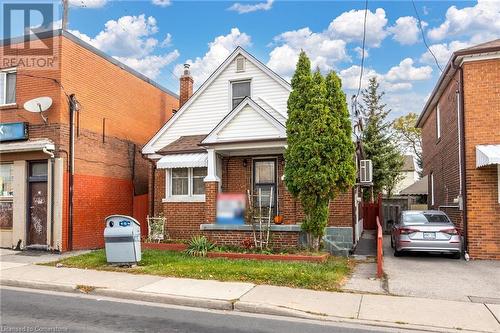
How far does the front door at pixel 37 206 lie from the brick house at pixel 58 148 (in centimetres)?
3

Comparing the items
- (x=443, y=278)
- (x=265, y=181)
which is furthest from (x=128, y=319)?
(x=265, y=181)

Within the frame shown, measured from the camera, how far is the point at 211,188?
13625mm

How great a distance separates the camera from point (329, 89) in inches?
461

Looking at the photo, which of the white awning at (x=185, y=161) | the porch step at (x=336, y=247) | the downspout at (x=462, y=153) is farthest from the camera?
the white awning at (x=185, y=161)

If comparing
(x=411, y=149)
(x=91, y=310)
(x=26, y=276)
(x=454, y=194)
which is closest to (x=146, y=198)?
(x=26, y=276)

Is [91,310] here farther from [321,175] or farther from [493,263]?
[493,263]

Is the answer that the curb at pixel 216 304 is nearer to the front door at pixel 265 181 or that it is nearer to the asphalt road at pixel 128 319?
the asphalt road at pixel 128 319

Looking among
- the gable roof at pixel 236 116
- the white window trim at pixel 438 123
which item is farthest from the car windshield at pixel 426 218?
the white window trim at pixel 438 123

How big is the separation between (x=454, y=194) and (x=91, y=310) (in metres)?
11.9

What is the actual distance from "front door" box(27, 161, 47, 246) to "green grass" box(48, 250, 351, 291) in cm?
288

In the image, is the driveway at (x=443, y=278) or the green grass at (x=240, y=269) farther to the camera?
the green grass at (x=240, y=269)

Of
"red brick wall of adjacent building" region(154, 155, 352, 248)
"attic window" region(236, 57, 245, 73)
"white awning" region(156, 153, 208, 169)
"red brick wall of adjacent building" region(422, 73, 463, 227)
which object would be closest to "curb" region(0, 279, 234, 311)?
"red brick wall of adjacent building" region(154, 155, 352, 248)

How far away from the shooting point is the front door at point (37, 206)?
14117mm

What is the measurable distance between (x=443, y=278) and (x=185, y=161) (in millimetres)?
8508
